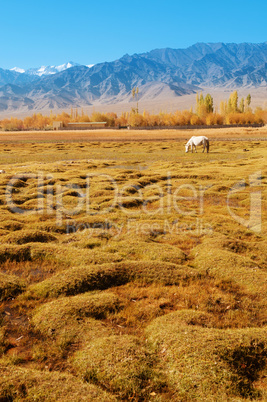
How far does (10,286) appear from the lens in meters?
7.86

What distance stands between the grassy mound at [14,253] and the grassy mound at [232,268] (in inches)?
193

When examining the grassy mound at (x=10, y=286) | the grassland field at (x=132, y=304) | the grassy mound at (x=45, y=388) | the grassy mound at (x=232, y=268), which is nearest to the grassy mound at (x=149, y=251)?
the grassland field at (x=132, y=304)

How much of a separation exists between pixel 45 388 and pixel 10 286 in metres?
3.57

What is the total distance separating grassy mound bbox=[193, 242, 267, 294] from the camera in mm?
8207

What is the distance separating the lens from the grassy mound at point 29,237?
1074 cm

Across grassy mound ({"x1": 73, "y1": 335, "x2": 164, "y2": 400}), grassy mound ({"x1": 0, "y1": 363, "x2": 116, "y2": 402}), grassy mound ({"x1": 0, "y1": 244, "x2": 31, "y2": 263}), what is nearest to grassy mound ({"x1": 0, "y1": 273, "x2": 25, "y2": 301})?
grassy mound ({"x1": 0, "y1": 244, "x2": 31, "y2": 263})

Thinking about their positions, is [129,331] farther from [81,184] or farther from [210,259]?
[81,184]

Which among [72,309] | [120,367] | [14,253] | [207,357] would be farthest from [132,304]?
[14,253]

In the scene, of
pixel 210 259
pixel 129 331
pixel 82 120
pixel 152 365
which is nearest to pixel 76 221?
pixel 210 259

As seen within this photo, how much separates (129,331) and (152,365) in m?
1.07

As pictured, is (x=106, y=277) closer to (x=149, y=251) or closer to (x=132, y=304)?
(x=132, y=304)

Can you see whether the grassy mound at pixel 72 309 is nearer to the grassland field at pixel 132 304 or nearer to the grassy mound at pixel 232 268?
the grassland field at pixel 132 304

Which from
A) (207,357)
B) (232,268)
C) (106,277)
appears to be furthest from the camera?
(232,268)

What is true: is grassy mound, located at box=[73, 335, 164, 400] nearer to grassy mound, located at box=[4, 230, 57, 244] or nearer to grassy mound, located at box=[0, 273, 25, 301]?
grassy mound, located at box=[0, 273, 25, 301]
